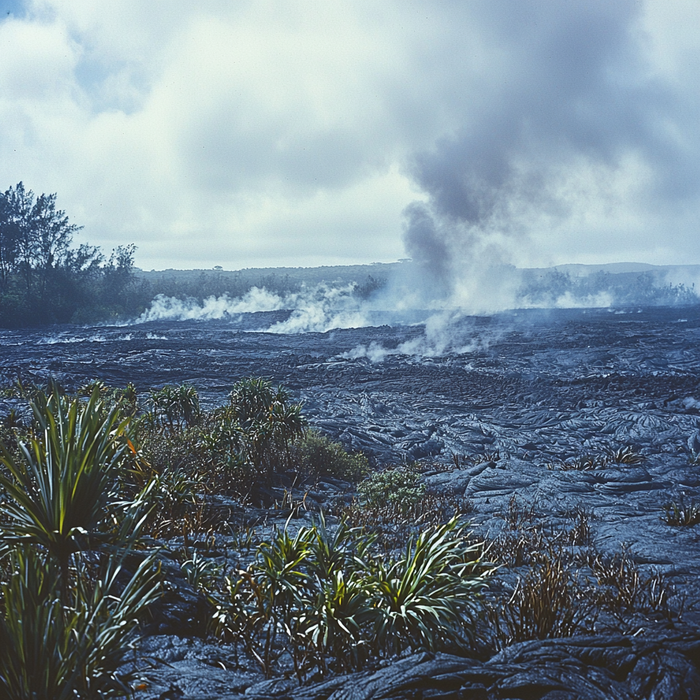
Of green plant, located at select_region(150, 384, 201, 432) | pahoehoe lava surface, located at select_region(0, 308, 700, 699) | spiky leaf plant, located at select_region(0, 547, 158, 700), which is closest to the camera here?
spiky leaf plant, located at select_region(0, 547, 158, 700)

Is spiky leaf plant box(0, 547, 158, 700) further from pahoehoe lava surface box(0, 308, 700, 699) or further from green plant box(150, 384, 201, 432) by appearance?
green plant box(150, 384, 201, 432)

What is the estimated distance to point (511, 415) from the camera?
19984 millimetres

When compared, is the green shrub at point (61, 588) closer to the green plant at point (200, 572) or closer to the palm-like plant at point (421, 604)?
the green plant at point (200, 572)

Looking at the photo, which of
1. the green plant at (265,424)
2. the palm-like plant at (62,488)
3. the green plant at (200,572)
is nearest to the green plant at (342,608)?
the green plant at (200,572)

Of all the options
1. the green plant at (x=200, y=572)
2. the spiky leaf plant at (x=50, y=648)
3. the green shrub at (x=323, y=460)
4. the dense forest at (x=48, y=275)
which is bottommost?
the green shrub at (x=323, y=460)

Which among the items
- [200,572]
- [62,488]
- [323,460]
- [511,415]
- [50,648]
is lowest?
[511,415]

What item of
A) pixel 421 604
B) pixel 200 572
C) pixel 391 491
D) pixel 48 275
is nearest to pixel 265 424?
pixel 391 491

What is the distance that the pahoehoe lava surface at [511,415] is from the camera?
141 inches

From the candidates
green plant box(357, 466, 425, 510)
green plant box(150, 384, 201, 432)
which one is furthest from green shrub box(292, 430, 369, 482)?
green plant box(150, 384, 201, 432)

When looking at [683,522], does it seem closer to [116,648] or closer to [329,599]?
[329,599]

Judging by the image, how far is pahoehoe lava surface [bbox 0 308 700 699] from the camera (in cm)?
359

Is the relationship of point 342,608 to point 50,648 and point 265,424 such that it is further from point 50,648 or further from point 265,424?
point 265,424

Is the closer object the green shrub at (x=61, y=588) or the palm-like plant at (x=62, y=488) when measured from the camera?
the green shrub at (x=61, y=588)

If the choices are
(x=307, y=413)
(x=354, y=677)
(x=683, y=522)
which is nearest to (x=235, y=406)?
(x=307, y=413)
